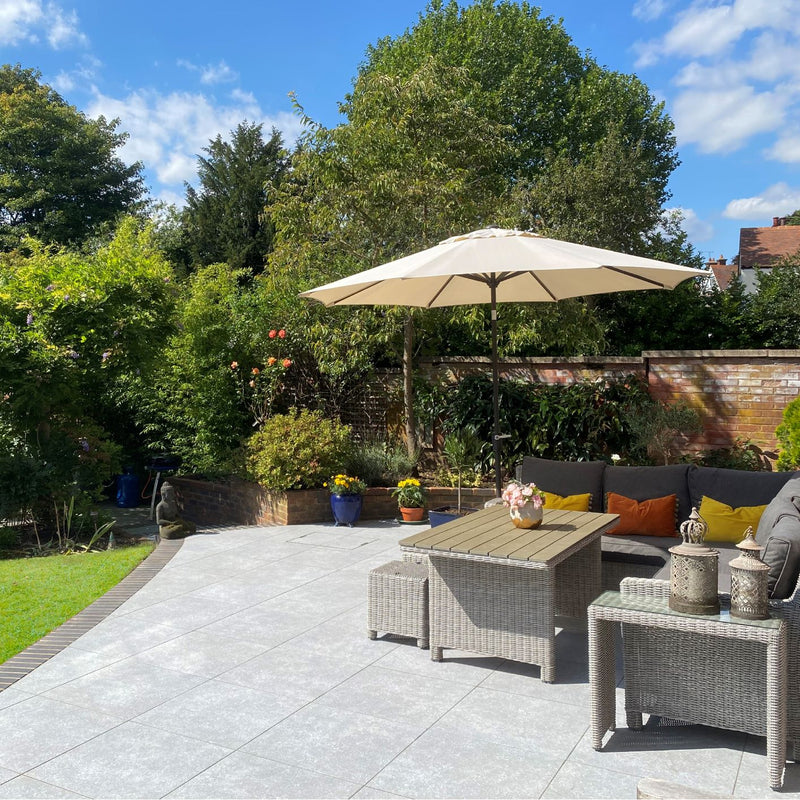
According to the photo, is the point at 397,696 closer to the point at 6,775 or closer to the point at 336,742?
the point at 336,742

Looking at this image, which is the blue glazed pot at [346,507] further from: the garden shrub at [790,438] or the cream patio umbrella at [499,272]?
the garden shrub at [790,438]

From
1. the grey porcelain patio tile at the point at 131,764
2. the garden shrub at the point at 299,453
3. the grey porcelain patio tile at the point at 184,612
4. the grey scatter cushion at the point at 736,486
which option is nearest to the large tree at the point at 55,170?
the garden shrub at the point at 299,453

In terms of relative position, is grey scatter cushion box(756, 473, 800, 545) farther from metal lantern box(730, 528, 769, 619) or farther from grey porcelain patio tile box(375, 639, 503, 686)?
grey porcelain patio tile box(375, 639, 503, 686)

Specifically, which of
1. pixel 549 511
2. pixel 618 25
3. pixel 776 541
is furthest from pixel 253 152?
pixel 776 541

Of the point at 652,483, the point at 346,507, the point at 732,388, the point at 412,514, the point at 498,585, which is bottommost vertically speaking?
the point at 412,514

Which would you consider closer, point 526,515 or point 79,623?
point 526,515

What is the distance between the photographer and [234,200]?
18906mm

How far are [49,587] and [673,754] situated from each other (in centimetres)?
465

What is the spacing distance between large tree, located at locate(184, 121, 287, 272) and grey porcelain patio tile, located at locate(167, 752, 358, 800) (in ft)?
53.5

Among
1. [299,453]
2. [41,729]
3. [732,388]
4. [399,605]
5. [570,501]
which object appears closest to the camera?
[41,729]

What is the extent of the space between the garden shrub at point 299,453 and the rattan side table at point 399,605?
391 centimetres

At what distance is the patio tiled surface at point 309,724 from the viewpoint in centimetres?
281

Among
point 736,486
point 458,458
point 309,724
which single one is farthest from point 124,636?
point 458,458

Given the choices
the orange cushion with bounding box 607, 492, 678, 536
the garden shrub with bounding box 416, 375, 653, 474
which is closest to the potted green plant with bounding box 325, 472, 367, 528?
the garden shrub with bounding box 416, 375, 653, 474
